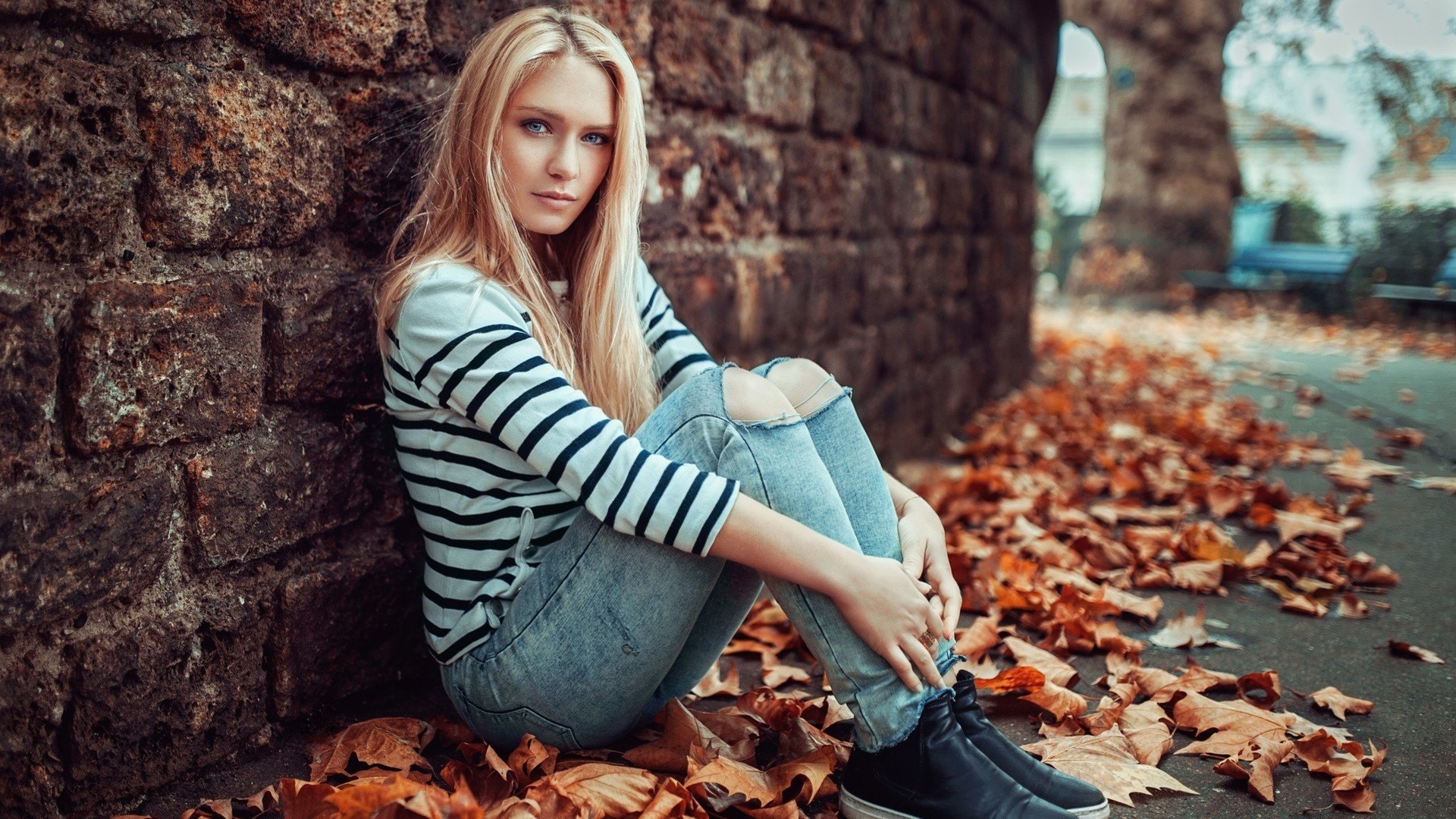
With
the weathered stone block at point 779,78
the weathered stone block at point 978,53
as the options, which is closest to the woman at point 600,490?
the weathered stone block at point 779,78

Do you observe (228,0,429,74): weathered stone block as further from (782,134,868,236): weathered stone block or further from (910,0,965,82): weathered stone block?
(910,0,965,82): weathered stone block

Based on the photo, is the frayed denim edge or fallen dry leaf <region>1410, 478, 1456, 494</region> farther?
fallen dry leaf <region>1410, 478, 1456, 494</region>

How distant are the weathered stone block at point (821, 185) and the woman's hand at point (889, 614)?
69.6 inches

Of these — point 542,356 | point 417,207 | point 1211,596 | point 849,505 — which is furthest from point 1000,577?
point 417,207

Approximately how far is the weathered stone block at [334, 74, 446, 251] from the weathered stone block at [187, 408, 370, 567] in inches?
13.3

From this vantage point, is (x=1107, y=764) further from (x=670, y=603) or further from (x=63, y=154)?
(x=63, y=154)

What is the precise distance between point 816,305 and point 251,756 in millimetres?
2124

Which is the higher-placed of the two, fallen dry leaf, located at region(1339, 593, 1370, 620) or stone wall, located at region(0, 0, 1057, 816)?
stone wall, located at region(0, 0, 1057, 816)

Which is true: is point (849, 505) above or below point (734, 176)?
below

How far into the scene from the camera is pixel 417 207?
1706mm

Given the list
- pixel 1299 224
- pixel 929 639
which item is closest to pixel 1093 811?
pixel 929 639

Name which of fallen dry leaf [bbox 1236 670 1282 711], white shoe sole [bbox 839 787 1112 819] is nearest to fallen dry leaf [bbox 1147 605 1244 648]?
fallen dry leaf [bbox 1236 670 1282 711]

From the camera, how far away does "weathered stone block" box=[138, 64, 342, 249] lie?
1.41 meters

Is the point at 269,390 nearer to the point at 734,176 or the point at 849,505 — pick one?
the point at 849,505
